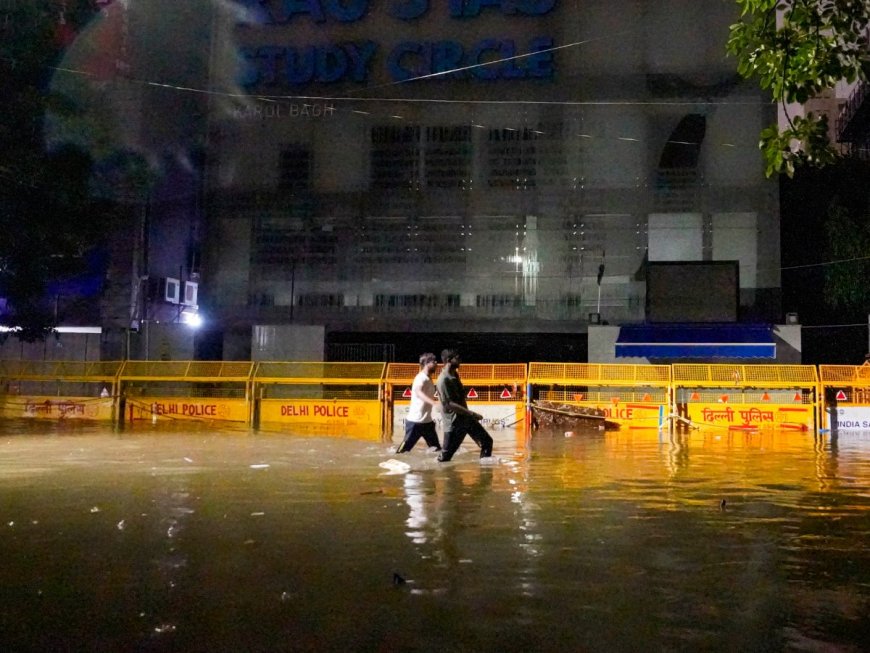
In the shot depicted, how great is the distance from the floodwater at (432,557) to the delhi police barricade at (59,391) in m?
10.9

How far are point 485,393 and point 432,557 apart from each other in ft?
51.7

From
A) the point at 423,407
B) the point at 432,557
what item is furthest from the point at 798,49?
the point at 423,407

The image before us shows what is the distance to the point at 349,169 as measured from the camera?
28688 millimetres

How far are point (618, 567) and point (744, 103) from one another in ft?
81.9

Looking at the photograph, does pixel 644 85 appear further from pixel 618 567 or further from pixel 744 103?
pixel 618 567

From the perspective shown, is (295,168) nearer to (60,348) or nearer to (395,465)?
(60,348)

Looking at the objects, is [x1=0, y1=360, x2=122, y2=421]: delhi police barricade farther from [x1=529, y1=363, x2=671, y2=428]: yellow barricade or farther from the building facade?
[x1=529, y1=363, x2=671, y2=428]: yellow barricade

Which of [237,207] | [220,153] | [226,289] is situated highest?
[220,153]

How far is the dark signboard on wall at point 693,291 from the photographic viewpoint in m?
25.2

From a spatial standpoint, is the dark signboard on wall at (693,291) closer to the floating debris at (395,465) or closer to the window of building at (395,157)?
the window of building at (395,157)

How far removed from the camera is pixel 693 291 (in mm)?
25422

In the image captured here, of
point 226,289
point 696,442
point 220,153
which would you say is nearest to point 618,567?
point 696,442

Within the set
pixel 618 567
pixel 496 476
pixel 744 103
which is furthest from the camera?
pixel 744 103

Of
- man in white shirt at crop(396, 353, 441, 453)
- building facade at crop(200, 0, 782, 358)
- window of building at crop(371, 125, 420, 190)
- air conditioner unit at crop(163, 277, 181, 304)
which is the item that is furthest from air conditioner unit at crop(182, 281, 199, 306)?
man in white shirt at crop(396, 353, 441, 453)
